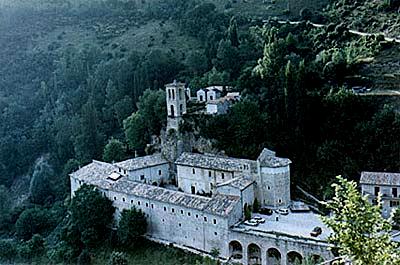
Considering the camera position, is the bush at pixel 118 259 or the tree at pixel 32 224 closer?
the bush at pixel 118 259

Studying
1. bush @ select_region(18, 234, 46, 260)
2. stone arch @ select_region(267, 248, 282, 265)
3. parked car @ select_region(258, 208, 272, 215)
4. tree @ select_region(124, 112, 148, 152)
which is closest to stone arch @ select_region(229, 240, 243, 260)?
stone arch @ select_region(267, 248, 282, 265)

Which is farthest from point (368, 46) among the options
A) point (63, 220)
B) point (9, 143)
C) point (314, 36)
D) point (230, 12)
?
point (9, 143)

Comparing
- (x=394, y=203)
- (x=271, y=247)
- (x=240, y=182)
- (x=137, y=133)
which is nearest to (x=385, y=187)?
(x=394, y=203)

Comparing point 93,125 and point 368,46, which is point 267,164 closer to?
point 368,46

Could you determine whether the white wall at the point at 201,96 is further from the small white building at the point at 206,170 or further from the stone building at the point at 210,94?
the small white building at the point at 206,170

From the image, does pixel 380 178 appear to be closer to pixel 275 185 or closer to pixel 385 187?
pixel 385 187

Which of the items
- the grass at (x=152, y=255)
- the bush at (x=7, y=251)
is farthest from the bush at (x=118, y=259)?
the bush at (x=7, y=251)
